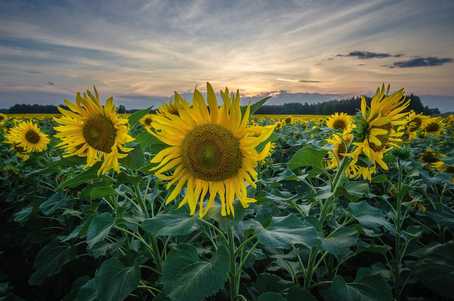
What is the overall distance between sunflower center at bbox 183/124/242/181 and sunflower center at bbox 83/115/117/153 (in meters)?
0.60

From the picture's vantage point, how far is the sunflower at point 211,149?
1562 mm

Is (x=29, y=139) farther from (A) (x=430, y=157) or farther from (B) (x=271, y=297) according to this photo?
(A) (x=430, y=157)

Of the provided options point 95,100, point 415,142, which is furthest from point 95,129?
point 415,142

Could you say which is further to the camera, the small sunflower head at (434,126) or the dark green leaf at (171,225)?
the small sunflower head at (434,126)

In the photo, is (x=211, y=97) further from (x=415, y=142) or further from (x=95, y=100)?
(x=415, y=142)

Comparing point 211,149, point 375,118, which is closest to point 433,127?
point 375,118

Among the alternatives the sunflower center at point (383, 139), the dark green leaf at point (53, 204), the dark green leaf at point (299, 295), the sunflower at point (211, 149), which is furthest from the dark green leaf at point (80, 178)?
the sunflower center at point (383, 139)

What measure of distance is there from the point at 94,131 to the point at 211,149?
3.10 feet

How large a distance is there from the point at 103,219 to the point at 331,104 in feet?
134

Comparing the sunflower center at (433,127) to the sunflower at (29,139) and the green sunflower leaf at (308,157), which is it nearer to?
the green sunflower leaf at (308,157)

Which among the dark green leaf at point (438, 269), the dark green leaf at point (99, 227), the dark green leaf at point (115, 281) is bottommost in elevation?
the dark green leaf at point (438, 269)

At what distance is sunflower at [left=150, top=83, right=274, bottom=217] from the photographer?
156 centimetres

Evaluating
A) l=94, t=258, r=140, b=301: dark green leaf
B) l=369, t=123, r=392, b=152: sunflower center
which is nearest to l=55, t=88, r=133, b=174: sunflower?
l=94, t=258, r=140, b=301: dark green leaf

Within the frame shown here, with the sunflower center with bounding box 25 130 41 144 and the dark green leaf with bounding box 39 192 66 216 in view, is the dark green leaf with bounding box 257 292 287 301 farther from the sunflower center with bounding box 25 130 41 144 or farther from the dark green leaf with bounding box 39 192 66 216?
the sunflower center with bounding box 25 130 41 144
